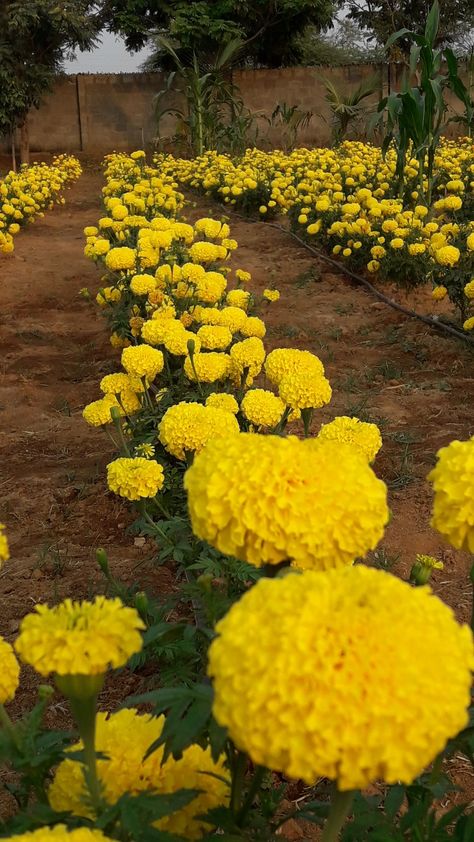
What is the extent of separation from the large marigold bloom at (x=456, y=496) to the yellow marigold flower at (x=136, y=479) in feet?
3.74

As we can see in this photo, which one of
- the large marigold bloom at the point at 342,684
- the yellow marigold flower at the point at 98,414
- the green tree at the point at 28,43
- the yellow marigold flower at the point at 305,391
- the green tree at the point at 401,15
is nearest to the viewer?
the large marigold bloom at the point at 342,684

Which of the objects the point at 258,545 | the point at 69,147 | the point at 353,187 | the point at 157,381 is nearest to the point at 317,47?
the point at 69,147

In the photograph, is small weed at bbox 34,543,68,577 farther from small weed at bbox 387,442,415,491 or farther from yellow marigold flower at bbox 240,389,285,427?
small weed at bbox 387,442,415,491

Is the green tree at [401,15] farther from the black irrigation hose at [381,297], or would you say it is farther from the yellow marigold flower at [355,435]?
the yellow marigold flower at [355,435]

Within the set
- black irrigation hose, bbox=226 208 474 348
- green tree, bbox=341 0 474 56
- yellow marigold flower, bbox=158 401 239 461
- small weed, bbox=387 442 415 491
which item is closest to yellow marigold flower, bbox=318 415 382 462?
yellow marigold flower, bbox=158 401 239 461

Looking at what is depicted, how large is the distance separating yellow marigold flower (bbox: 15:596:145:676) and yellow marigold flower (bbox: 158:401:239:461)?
103cm

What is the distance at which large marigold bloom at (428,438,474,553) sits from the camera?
1.14 m

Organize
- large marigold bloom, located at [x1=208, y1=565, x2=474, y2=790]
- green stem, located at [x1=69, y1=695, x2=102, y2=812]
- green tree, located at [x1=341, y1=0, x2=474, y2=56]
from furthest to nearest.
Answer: green tree, located at [x1=341, y1=0, x2=474, y2=56], green stem, located at [x1=69, y1=695, x2=102, y2=812], large marigold bloom, located at [x1=208, y1=565, x2=474, y2=790]

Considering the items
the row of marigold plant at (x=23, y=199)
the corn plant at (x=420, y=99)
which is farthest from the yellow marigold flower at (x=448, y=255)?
the row of marigold plant at (x=23, y=199)

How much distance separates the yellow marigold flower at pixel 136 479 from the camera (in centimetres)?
219

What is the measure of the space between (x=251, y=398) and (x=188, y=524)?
1.54 ft

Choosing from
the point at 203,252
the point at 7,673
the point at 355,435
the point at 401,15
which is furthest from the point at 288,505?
the point at 401,15

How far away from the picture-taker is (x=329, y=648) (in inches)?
28.5

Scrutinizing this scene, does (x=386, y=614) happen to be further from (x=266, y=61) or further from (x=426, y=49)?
(x=266, y=61)
